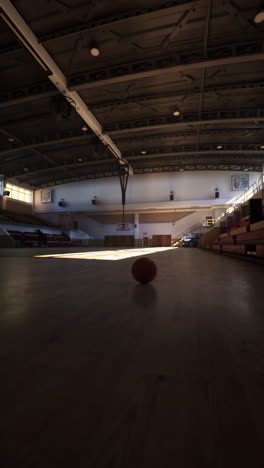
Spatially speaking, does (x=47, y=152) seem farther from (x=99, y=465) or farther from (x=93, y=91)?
(x=99, y=465)

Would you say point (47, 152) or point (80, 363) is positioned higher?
point (47, 152)

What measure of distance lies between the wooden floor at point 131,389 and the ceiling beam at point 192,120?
1379cm

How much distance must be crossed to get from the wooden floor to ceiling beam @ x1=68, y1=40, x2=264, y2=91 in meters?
10.1

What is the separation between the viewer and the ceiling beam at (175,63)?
26.6ft

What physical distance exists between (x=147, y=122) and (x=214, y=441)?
14.8 m

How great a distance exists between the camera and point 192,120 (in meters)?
13.0

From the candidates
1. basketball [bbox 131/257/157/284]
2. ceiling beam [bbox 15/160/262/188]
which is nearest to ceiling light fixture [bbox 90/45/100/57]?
basketball [bbox 131/257/157/284]

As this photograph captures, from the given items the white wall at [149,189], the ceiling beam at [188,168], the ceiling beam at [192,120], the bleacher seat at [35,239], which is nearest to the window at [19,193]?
the white wall at [149,189]

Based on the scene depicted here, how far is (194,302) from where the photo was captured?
5.34ft

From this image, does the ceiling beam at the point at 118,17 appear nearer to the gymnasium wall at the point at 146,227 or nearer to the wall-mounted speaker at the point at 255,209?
the wall-mounted speaker at the point at 255,209

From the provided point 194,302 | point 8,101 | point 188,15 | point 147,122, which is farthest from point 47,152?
point 194,302

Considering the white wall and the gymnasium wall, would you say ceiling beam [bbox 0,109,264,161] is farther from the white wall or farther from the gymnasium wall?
the gymnasium wall

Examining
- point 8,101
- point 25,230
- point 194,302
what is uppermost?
point 8,101

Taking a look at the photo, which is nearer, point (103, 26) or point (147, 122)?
point (103, 26)
